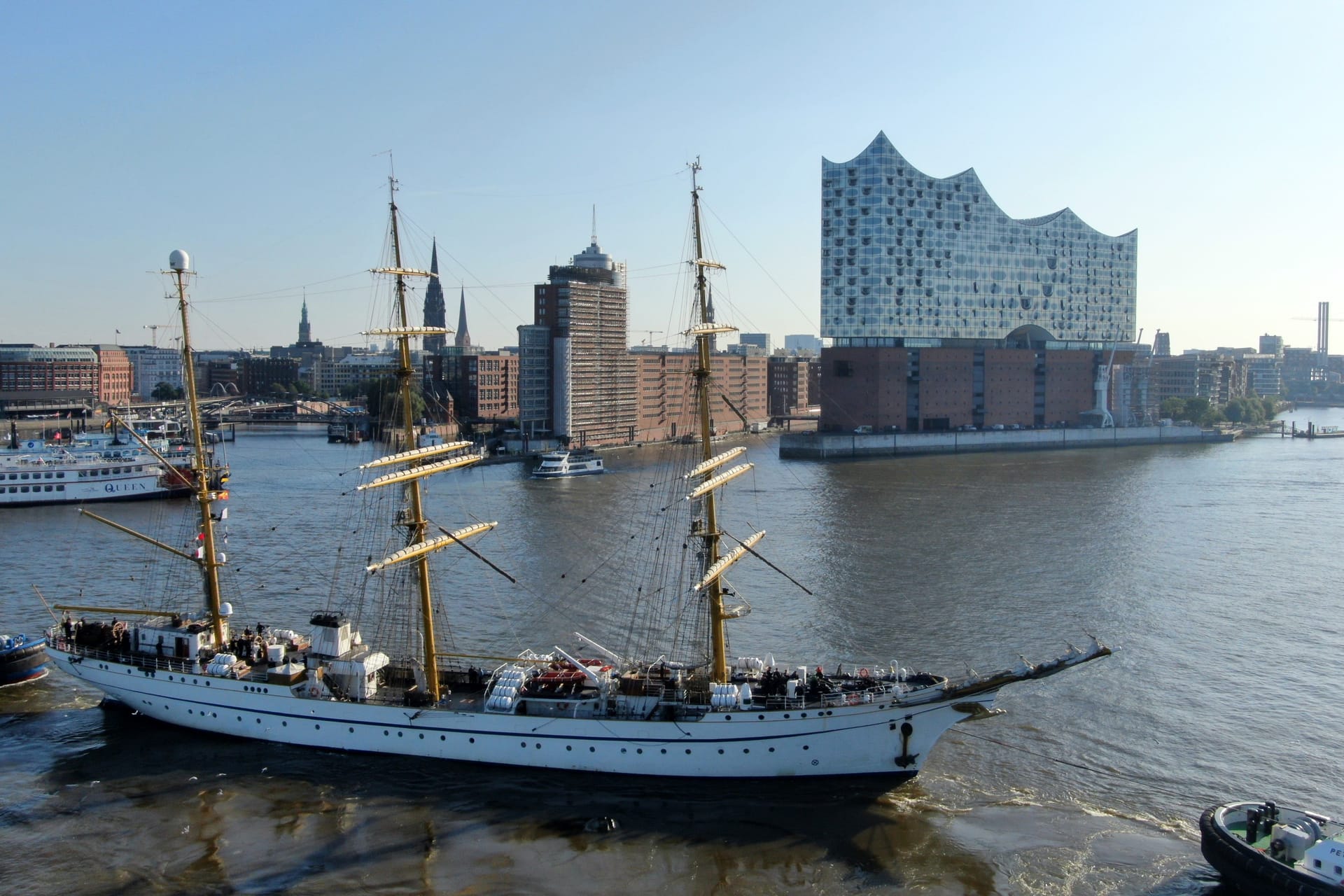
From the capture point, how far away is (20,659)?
20438 millimetres

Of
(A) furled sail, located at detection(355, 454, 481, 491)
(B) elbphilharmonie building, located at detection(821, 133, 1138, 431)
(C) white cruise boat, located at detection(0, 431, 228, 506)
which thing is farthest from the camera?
(B) elbphilharmonie building, located at detection(821, 133, 1138, 431)

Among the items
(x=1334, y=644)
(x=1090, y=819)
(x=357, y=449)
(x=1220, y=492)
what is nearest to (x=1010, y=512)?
(x=1220, y=492)

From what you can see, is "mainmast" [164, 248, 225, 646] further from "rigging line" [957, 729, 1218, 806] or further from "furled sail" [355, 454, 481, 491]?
"rigging line" [957, 729, 1218, 806]

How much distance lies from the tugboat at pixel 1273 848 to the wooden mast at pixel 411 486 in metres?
11.3

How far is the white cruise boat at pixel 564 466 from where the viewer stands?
5575cm

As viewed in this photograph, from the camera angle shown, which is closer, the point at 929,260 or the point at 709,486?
the point at 709,486

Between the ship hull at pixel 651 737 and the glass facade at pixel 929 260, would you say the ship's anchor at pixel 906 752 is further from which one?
the glass facade at pixel 929 260

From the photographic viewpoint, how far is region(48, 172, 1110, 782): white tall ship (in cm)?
1568

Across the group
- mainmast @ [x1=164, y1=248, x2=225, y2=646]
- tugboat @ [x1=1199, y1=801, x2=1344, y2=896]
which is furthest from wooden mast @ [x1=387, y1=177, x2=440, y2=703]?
tugboat @ [x1=1199, y1=801, x2=1344, y2=896]

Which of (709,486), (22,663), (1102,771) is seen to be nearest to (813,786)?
(1102,771)

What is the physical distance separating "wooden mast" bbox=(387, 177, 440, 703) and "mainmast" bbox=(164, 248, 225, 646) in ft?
→ 11.8

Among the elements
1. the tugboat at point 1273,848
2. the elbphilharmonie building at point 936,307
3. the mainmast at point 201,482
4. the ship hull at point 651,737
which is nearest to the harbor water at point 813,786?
the ship hull at point 651,737

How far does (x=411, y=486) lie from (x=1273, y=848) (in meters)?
13.8

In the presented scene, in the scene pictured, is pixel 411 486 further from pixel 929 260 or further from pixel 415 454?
pixel 929 260
